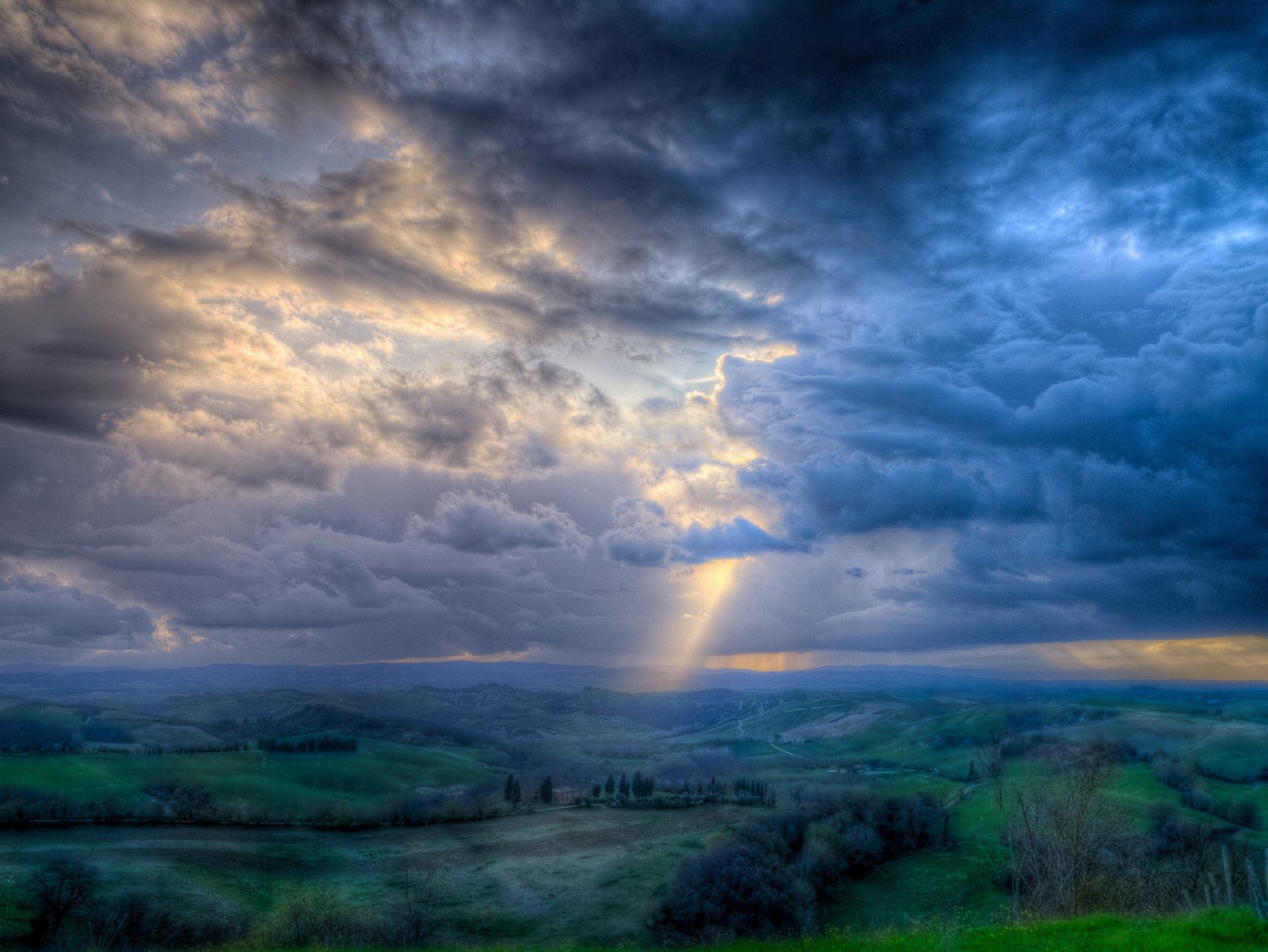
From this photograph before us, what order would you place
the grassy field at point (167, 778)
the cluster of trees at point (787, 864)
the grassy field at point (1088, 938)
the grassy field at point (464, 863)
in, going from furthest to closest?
the grassy field at point (167, 778)
the grassy field at point (464, 863)
the cluster of trees at point (787, 864)
the grassy field at point (1088, 938)

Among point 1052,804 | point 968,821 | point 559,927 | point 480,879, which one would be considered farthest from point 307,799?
point 1052,804

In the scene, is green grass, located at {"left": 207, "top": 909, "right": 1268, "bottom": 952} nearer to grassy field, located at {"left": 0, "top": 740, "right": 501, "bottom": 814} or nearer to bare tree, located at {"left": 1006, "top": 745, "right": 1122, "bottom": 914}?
bare tree, located at {"left": 1006, "top": 745, "right": 1122, "bottom": 914}

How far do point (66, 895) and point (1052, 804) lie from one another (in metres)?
95.8

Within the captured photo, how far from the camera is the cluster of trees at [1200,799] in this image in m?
130

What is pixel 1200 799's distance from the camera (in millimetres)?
140750

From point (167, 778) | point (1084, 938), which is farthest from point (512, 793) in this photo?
point (1084, 938)

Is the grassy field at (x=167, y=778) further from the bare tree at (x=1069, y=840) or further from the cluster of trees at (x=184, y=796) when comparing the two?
the bare tree at (x=1069, y=840)

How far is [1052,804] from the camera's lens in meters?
54.1

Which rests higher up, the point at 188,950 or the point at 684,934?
the point at 188,950

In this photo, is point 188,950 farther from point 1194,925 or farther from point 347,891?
point 1194,925

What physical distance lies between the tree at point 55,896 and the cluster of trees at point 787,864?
192 ft

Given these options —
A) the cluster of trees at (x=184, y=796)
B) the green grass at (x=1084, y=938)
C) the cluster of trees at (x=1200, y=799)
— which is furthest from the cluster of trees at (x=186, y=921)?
the cluster of trees at (x=1200, y=799)

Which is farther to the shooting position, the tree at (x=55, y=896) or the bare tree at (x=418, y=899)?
the bare tree at (x=418, y=899)

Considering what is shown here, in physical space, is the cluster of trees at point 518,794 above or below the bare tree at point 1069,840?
below
